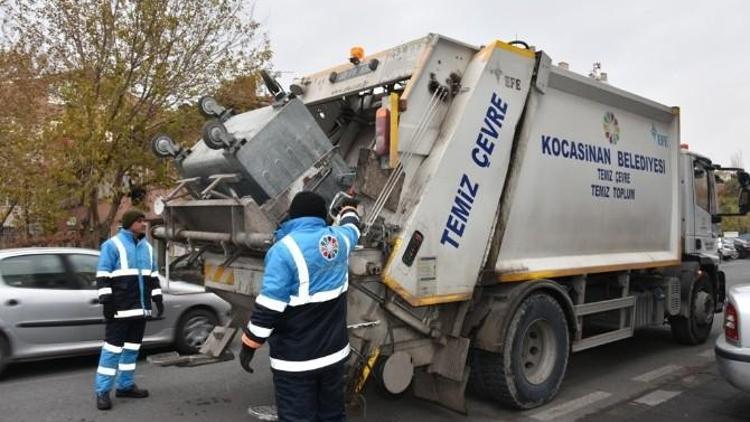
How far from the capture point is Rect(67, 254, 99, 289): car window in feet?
21.5

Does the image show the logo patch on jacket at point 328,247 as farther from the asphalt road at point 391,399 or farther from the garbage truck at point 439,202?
the asphalt road at point 391,399

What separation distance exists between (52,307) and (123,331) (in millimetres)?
1538

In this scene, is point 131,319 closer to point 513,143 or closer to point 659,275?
point 513,143

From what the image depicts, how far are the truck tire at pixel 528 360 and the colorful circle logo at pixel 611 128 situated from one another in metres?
1.84

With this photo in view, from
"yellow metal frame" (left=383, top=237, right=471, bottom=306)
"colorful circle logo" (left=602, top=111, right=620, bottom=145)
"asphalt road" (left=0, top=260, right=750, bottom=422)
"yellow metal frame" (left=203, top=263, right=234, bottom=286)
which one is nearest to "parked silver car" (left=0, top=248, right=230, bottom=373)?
"asphalt road" (left=0, top=260, right=750, bottom=422)

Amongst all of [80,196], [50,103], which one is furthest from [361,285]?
[50,103]

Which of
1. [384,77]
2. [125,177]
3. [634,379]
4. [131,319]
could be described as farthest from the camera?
[125,177]

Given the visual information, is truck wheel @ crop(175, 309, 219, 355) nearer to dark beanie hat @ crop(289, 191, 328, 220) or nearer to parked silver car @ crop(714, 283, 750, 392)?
dark beanie hat @ crop(289, 191, 328, 220)

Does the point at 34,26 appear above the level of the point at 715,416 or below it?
above

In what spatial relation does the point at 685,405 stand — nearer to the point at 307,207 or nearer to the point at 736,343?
the point at 736,343

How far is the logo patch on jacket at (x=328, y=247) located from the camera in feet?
10.6

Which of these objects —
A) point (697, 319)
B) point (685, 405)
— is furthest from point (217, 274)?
point (697, 319)

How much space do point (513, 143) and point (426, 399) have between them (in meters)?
2.11

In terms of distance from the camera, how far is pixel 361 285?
3961mm
